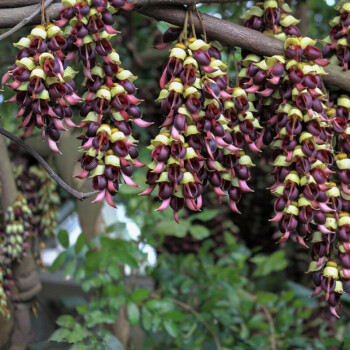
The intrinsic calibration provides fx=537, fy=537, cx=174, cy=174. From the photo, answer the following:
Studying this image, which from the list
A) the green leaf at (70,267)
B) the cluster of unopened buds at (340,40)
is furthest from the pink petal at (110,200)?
the green leaf at (70,267)

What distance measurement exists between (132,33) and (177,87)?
59.1 inches

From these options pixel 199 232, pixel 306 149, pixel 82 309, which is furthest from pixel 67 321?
pixel 306 149

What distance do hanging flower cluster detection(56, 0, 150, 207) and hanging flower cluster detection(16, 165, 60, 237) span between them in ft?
3.21

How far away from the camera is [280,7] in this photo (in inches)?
34.3

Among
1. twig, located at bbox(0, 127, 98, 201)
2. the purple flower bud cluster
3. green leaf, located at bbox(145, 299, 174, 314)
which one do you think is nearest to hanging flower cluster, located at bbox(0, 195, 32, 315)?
green leaf, located at bbox(145, 299, 174, 314)

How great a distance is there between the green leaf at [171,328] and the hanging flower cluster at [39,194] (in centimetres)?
47

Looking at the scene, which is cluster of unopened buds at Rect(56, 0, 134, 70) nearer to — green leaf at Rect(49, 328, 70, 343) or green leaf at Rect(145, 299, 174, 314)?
green leaf at Rect(49, 328, 70, 343)

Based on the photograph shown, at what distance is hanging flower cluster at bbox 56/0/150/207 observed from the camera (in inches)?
27.1

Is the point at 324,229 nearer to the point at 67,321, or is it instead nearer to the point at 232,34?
the point at 232,34

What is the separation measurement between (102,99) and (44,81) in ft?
0.25

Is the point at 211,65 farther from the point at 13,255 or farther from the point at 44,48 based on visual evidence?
the point at 13,255

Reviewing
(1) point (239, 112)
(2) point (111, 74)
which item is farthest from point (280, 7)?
(2) point (111, 74)

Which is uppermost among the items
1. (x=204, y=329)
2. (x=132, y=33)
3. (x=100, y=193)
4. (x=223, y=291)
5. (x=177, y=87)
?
(x=177, y=87)

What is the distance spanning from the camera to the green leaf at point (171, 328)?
1496 mm
